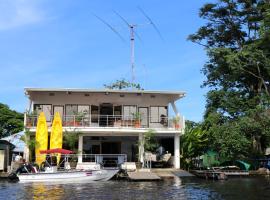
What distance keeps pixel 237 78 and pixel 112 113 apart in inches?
437

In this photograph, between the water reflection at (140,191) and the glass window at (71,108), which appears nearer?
the water reflection at (140,191)

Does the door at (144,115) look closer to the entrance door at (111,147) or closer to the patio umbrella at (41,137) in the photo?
the entrance door at (111,147)

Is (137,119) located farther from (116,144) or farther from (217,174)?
(217,174)

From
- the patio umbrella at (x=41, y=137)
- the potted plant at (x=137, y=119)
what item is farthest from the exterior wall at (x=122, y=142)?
the patio umbrella at (x=41, y=137)

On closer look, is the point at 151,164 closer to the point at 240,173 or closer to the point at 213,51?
the point at 240,173

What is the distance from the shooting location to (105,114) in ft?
123

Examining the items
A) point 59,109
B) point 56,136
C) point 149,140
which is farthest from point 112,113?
point 56,136

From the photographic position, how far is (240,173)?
32125 mm

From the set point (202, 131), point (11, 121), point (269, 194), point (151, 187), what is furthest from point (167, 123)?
point (11, 121)

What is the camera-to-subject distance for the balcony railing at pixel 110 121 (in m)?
34.3

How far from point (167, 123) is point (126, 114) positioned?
3.66m

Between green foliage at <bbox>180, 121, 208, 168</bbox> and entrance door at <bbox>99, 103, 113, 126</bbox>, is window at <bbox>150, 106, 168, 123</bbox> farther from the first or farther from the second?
entrance door at <bbox>99, 103, 113, 126</bbox>

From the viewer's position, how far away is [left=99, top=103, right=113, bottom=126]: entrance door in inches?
1439

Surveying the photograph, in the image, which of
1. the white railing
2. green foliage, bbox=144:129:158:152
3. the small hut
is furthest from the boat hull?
the small hut
